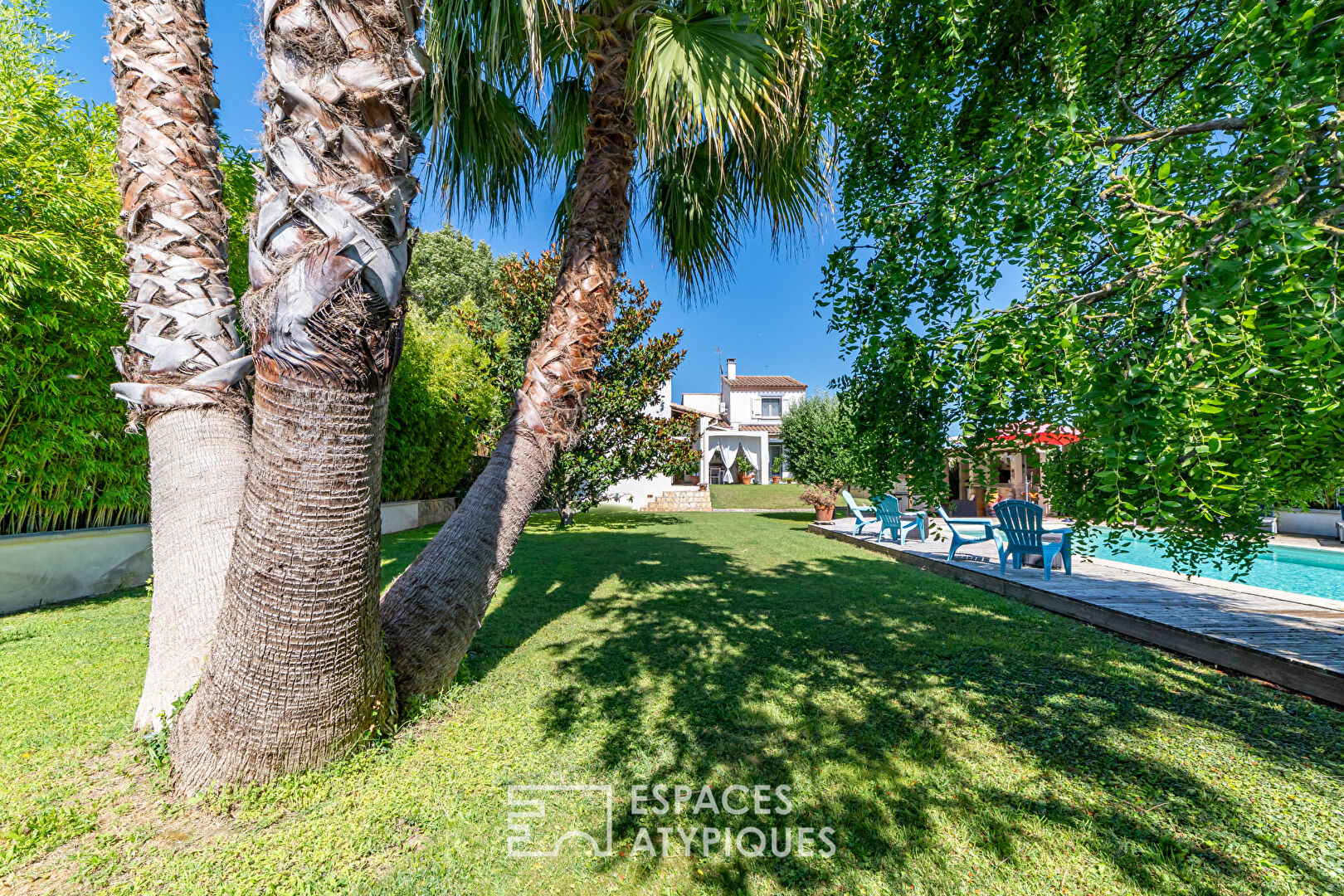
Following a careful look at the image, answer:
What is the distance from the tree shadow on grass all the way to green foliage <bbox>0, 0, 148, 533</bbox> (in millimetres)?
5405

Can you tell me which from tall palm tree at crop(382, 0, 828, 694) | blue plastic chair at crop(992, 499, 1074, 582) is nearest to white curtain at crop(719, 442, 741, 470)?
blue plastic chair at crop(992, 499, 1074, 582)

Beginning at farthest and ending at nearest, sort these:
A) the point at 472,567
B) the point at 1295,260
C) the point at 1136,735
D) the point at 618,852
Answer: the point at 472,567, the point at 1136,735, the point at 618,852, the point at 1295,260

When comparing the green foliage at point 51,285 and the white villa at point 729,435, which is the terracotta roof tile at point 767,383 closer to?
the white villa at point 729,435

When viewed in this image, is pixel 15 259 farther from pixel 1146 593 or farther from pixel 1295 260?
pixel 1146 593

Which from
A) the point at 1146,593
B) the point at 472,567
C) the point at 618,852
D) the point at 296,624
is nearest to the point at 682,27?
the point at 472,567

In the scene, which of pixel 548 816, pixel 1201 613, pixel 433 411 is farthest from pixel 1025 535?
pixel 433 411

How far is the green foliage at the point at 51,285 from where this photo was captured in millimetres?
4852

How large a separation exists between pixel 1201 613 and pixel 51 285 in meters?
12.0

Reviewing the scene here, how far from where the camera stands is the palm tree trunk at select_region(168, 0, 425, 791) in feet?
7.21

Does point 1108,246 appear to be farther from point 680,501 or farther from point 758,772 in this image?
point 680,501

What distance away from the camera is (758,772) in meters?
2.75

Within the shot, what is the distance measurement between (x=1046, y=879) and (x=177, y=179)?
5879 millimetres

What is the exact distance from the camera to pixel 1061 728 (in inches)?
127

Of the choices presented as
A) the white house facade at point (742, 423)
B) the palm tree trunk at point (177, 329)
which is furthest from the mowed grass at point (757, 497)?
the palm tree trunk at point (177, 329)
